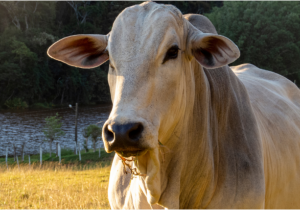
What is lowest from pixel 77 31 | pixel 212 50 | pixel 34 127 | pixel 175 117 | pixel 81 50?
pixel 34 127

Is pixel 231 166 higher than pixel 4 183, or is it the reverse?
pixel 231 166

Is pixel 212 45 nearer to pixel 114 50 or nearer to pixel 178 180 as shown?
pixel 114 50

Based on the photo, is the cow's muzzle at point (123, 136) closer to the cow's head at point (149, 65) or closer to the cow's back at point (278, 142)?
the cow's head at point (149, 65)

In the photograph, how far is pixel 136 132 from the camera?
6.71ft

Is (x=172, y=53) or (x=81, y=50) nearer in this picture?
(x=172, y=53)

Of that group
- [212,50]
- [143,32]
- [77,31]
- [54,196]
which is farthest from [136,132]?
[77,31]

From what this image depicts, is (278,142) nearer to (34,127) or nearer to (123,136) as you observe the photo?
(123,136)

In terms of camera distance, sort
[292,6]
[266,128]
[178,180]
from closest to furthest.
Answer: [178,180], [266,128], [292,6]

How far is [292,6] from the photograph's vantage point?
38.1 m

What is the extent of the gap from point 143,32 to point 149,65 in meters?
0.23

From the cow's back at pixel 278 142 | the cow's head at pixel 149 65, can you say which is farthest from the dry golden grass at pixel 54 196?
the cow's head at pixel 149 65

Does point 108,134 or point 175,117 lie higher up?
point 108,134

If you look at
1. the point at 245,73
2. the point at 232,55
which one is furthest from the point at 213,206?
the point at 245,73

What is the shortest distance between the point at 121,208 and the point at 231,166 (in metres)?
0.97
